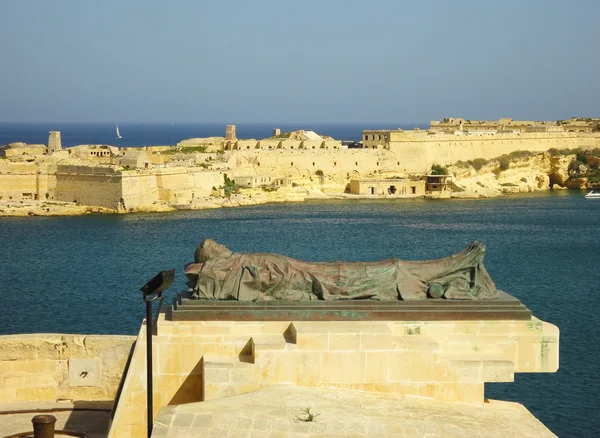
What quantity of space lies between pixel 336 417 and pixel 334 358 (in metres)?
0.67

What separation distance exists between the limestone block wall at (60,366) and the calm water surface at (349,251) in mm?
5443

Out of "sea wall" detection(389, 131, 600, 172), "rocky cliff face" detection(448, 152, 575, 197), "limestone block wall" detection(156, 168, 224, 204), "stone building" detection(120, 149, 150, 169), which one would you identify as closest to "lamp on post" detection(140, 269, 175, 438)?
"limestone block wall" detection(156, 168, 224, 204)

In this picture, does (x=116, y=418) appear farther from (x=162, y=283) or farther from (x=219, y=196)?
(x=219, y=196)

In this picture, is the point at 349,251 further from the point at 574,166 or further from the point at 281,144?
the point at 574,166

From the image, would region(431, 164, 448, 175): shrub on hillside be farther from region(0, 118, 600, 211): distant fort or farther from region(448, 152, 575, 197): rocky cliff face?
region(0, 118, 600, 211): distant fort

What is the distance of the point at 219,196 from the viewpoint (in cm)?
4384

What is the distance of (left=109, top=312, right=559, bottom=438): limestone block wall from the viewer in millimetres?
5855

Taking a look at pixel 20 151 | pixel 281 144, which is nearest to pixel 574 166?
pixel 281 144

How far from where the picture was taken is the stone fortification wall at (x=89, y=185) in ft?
128

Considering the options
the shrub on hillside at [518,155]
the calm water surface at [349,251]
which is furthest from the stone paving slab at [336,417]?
the shrub on hillside at [518,155]

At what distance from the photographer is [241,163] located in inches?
1884

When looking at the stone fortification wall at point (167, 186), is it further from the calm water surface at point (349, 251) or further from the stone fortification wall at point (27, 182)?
the stone fortification wall at point (27, 182)

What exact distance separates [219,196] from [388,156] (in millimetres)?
12417

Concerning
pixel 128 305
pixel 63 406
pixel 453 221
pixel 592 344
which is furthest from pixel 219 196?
pixel 63 406
